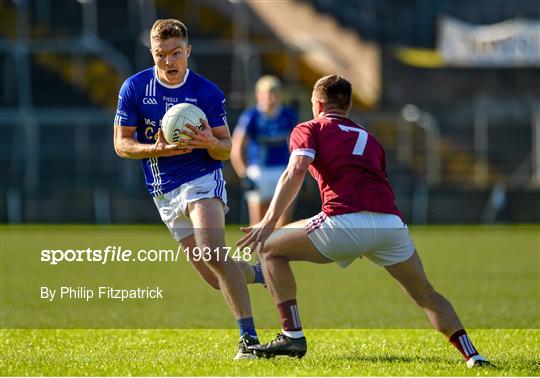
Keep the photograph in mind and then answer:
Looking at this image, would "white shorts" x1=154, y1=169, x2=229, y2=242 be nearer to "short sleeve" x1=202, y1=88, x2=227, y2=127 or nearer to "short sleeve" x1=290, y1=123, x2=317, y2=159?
"short sleeve" x1=202, y1=88, x2=227, y2=127

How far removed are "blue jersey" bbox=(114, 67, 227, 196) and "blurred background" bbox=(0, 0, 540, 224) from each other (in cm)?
1779

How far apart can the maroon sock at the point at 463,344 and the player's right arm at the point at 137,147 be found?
6.52 ft

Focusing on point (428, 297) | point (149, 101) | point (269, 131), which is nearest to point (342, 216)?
point (428, 297)

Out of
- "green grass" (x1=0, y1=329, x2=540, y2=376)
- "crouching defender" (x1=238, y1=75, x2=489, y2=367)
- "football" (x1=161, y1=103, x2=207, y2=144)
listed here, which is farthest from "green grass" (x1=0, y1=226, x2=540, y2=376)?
"football" (x1=161, y1=103, x2=207, y2=144)

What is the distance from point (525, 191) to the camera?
28000 millimetres

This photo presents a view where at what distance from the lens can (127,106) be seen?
7.57 meters

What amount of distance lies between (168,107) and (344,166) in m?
1.35

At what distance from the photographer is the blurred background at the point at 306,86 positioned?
88.6ft

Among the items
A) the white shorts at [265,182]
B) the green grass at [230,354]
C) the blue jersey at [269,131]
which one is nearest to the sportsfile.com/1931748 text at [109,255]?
the white shorts at [265,182]

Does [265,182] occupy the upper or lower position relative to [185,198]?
lower

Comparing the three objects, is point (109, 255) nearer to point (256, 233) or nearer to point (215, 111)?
point (215, 111)

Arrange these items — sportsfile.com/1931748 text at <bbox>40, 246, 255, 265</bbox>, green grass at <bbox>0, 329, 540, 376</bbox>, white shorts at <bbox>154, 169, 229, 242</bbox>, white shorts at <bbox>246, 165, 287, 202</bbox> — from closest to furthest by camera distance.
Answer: green grass at <bbox>0, 329, 540, 376</bbox>, white shorts at <bbox>154, 169, 229, 242</bbox>, white shorts at <bbox>246, 165, 287, 202</bbox>, sportsfile.com/1931748 text at <bbox>40, 246, 255, 265</bbox>

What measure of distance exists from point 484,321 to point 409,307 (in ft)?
4.58

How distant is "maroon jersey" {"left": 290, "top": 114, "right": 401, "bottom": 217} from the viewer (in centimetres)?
684
